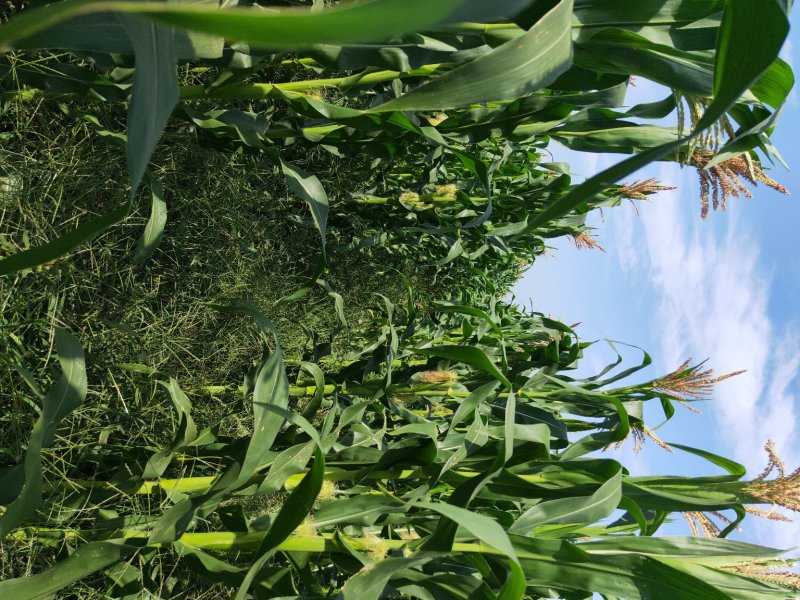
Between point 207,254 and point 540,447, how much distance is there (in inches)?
57.9

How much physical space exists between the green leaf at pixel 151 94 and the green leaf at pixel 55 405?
2.19 ft

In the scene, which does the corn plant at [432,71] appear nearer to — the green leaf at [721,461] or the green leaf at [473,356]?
the green leaf at [473,356]

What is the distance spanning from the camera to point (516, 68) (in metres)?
0.83

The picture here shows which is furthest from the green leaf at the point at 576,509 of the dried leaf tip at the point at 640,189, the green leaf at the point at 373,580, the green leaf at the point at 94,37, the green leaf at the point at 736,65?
the dried leaf tip at the point at 640,189

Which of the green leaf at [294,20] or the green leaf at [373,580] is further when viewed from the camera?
the green leaf at [373,580]

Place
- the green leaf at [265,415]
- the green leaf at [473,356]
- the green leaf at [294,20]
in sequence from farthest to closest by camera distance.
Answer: the green leaf at [473,356] < the green leaf at [265,415] < the green leaf at [294,20]

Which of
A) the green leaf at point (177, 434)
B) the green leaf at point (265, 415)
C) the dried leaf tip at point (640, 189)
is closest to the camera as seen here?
the green leaf at point (265, 415)

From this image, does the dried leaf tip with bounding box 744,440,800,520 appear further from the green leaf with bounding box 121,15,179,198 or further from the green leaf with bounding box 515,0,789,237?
the green leaf with bounding box 121,15,179,198

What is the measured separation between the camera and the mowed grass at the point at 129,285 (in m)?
1.61

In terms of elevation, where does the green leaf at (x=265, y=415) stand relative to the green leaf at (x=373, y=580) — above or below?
above

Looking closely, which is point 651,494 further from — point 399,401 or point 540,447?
point 399,401

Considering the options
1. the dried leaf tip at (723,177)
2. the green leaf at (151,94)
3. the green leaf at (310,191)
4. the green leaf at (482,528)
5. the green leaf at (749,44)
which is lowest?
the green leaf at (482,528)

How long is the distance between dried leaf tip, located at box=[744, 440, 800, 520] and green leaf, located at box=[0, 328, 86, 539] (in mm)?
1703

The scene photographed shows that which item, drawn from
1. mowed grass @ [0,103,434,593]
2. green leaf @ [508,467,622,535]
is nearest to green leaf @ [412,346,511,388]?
green leaf @ [508,467,622,535]
